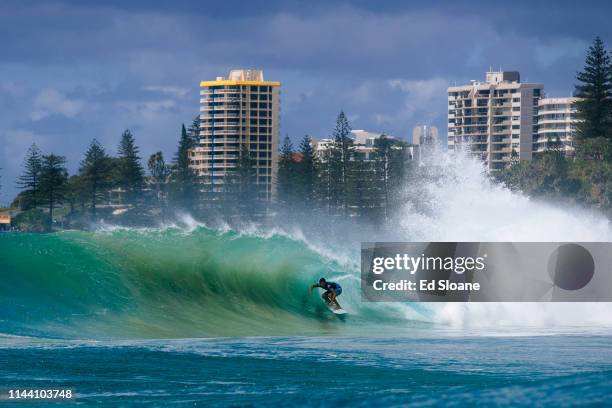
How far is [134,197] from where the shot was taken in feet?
332

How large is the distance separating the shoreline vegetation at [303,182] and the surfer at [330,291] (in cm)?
5709

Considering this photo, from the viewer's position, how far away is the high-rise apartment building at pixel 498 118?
165500mm

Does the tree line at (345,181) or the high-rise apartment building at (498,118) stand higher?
the high-rise apartment building at (498,118)

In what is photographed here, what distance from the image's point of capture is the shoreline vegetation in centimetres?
8588

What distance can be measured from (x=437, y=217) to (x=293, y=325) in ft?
50.0

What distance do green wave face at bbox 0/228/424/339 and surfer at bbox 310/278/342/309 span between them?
256mm

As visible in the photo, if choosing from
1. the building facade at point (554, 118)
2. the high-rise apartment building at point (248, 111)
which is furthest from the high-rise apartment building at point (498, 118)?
the high-rise apartment building at point (248, 111)

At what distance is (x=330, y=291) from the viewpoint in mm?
26531

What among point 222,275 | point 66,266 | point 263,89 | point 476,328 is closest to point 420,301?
point 476,328

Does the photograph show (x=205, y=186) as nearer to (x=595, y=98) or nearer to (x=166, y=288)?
(x=595, y=98)

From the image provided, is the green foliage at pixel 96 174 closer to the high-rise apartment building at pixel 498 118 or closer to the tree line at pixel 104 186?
the tree line at pixel 104 186

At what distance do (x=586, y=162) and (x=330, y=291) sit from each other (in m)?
62.7

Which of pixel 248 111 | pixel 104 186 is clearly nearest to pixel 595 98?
pixel 104 186

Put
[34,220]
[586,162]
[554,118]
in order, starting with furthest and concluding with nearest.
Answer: [554,118]
[34,220]
[586,162]
